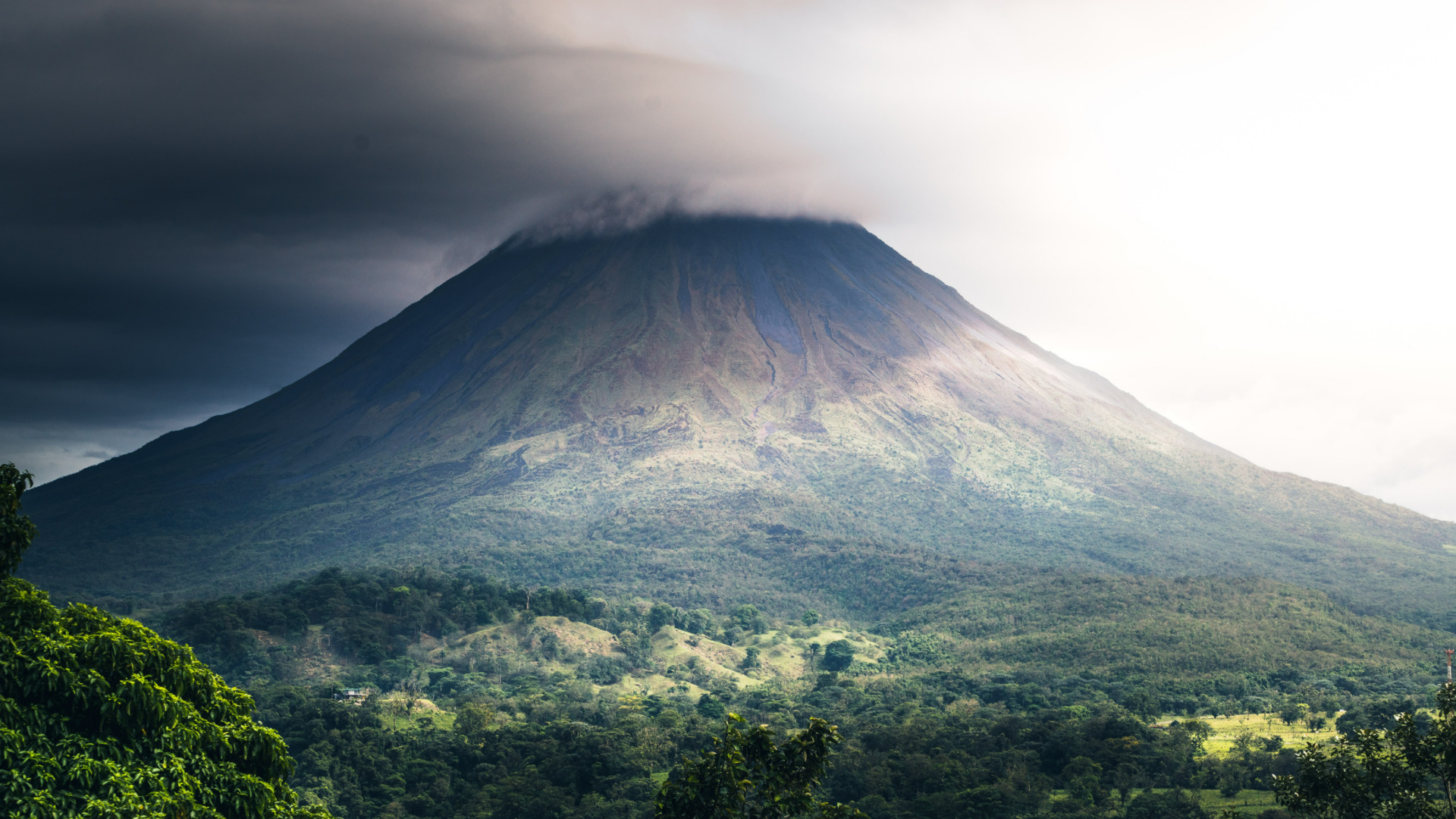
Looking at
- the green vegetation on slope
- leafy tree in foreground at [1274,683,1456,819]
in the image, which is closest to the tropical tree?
the green vegetation on slope

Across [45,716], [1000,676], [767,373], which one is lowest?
[1000,676]

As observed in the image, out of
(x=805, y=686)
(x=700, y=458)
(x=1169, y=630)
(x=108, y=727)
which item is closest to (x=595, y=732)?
(x=805, y=686)

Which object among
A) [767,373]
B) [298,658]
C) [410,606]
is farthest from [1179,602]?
[767,373]

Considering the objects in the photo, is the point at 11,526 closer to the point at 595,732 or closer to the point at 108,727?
the point at 108,727

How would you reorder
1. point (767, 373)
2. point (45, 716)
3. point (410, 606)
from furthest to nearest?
point (767, 373), point (410, 606), point (45, 716)

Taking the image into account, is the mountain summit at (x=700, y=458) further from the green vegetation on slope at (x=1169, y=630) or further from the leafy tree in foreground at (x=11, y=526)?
the leafy tree in foreground at (x=11, y=526)

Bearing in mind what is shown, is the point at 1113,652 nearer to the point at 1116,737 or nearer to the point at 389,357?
the point at 1116,737
